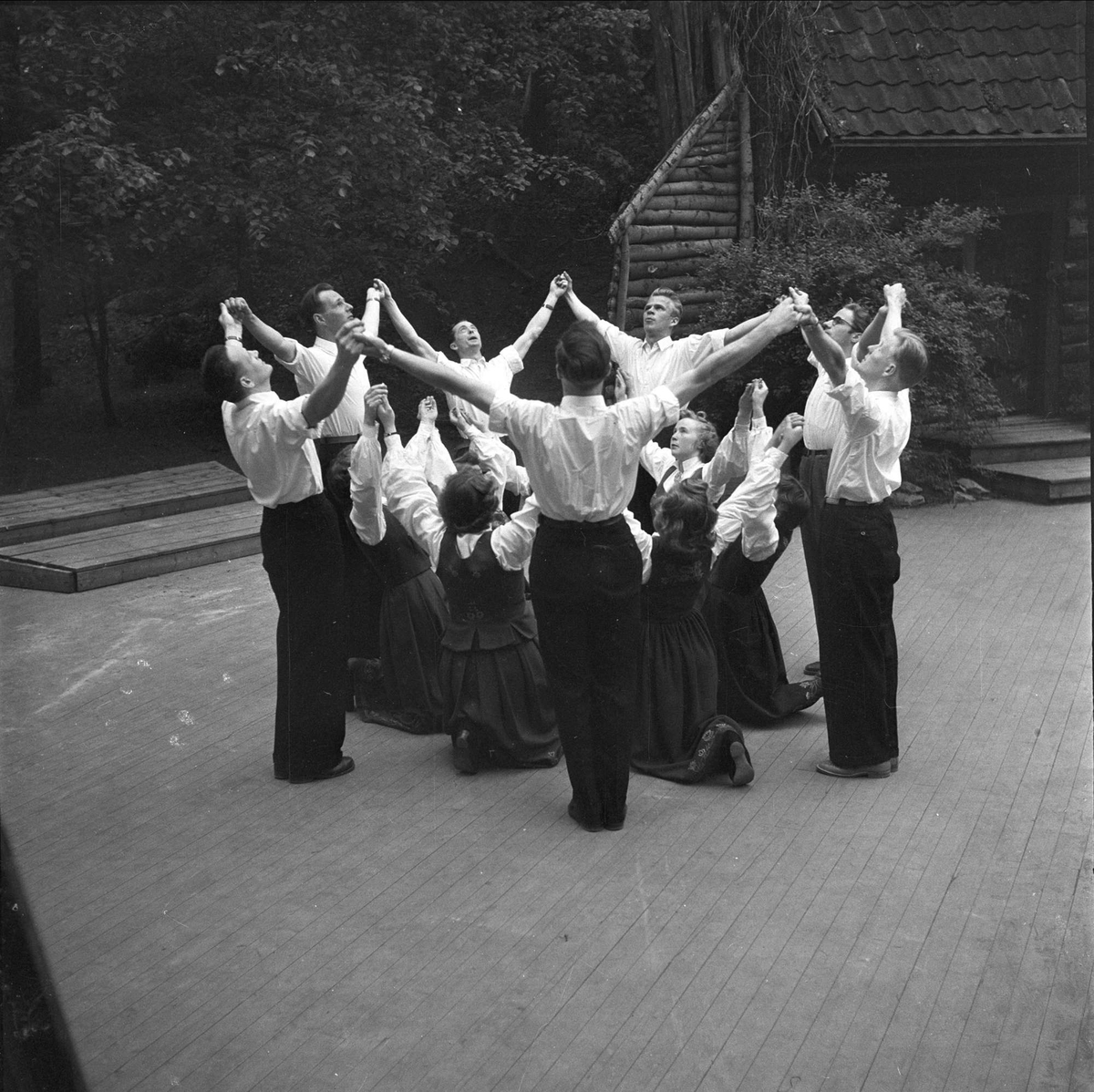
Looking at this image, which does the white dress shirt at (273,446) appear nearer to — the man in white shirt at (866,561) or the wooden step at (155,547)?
the wooden step at (155,547)

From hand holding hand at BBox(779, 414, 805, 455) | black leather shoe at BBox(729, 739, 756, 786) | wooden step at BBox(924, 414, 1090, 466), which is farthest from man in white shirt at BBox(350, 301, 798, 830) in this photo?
wooden step at BBox(924, 414, 1090, 466)

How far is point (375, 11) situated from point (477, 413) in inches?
74.9

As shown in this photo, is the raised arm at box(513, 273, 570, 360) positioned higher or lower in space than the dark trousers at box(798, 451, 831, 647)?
higher

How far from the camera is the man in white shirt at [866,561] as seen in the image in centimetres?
453

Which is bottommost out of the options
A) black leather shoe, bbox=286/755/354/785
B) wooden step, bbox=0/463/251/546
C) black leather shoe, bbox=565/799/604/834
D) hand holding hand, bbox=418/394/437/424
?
black leather shoe, bbox=565/799/604/834

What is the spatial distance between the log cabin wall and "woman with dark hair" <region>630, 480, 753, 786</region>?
4.98 ft

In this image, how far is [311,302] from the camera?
4840mm

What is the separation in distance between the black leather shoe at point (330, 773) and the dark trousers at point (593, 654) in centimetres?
100

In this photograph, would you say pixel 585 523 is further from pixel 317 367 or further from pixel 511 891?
pixel 317 367

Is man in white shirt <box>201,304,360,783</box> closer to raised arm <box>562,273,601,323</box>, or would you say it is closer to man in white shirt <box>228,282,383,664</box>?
man in white shirt <box>228,282,383,664</box>

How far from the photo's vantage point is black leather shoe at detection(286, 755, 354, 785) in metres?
4.81

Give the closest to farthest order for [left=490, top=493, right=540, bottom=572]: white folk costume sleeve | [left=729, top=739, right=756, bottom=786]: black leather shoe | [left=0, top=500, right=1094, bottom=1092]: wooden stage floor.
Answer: [left=0, top=500, right=1094, bottom=1092]: wooden stage floor → [left=490, top=493, right=540, bottom=572]: white folk costume sleeve → [left=729, top=739, right=756, bottom=786]: black leather shoe

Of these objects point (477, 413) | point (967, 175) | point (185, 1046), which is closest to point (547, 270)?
point (477, 413)

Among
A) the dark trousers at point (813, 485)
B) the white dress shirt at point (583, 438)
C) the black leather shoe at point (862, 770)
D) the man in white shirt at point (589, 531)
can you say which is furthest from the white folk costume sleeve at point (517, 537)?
the dark trousers at point (813, 485)
